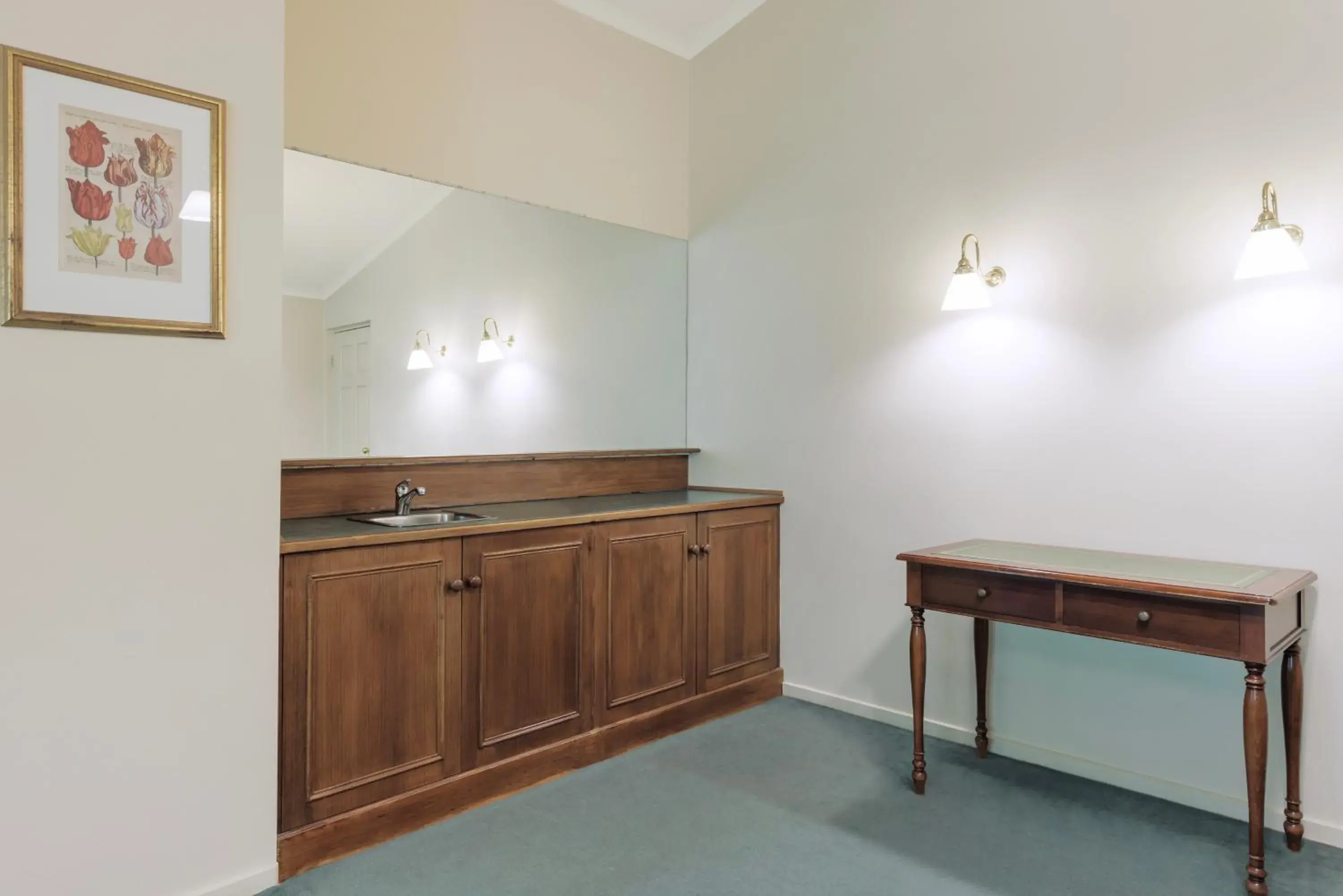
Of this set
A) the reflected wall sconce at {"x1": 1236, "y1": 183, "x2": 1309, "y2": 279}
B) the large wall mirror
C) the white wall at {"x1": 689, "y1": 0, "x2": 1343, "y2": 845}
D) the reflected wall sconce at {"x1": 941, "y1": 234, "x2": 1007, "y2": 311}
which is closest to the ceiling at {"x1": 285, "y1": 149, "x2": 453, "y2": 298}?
the large wall mirror

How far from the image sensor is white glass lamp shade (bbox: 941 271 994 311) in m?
2.77

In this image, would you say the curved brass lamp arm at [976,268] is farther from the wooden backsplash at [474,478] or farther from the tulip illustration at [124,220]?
the tulip illustration at [124,220]

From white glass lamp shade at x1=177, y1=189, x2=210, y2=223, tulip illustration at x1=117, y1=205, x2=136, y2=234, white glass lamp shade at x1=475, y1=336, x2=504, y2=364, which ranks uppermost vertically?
white glass lamp shade at x1=177, y1=189, x2=210, y2=223

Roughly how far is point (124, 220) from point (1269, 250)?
284 cm

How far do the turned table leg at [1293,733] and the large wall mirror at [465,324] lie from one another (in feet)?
8.17

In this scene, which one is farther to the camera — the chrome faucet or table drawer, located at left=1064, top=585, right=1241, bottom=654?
the chrome faucet

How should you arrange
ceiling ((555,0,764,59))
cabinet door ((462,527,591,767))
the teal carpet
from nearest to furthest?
the teal carpet → cabinet door ((462,527,591,767)) → ceiling ((555,0,764,59))

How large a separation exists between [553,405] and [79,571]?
1.92 meters

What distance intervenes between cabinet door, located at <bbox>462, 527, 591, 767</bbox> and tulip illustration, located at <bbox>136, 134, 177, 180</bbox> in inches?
48.7

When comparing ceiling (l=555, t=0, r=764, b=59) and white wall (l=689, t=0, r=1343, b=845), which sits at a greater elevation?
→ ceiling (l=555, t=0, r=764, b=59)

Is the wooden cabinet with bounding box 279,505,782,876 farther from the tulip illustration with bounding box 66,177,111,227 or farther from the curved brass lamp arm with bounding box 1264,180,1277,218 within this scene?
the curved brass lamp arm with bounding box 1264,180,1277,218

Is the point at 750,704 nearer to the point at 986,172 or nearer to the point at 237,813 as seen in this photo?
the point at 237,813

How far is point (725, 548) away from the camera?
11.0 feet

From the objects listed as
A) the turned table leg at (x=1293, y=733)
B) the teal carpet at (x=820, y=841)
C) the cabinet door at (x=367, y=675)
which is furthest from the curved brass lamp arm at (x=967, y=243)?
the cabinet door at (x=367, y=675)
